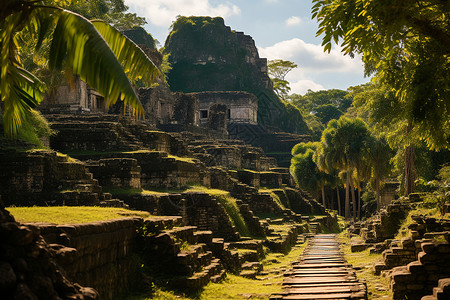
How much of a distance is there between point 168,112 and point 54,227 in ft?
122

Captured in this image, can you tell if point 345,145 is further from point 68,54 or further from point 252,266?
point 68,54

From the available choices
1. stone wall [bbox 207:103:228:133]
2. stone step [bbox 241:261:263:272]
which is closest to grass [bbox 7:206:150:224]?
stone step [bbox 241:261:263:272]

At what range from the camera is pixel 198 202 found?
20.6 m

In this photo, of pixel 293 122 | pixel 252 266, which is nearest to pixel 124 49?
pixel 252 266

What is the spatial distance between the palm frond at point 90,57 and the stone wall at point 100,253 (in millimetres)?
2147

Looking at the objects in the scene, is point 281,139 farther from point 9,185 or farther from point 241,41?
point 9,185

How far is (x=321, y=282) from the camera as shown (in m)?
13.1

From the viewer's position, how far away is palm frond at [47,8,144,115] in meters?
7.95

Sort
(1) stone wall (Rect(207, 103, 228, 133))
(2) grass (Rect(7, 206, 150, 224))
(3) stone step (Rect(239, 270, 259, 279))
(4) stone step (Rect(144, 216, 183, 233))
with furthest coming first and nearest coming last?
(1) stone wall (Rect(207, 103, 228, 133))
(3) stone step (Rect(239, 270, 259, 279))
(4) stone step (Rect(144, 216, 183, 233))
(2) grass (Rect(7, 206, 150, 224))

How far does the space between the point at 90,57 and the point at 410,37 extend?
5.74 metres

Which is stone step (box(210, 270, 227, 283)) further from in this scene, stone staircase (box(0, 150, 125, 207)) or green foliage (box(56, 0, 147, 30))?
green foliage (box(56, 0, 147, 30))

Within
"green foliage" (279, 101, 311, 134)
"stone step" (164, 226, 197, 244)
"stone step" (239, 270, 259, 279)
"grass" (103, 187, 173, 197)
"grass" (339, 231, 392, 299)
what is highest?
"green foliage" (279, 101, 311, 134)

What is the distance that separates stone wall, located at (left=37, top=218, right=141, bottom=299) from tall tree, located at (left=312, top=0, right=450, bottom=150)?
17.1ft

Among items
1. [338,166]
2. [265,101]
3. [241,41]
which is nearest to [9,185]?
[338,166]
